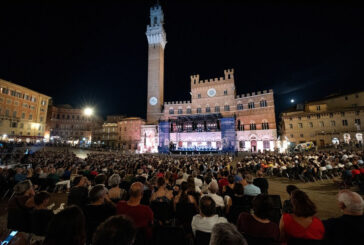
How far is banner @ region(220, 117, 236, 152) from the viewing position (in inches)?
1334

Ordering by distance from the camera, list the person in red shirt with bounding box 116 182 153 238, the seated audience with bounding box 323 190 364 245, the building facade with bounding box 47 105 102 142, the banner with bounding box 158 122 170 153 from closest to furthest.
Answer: the seated audience with bounding box 323 190 364 245 < the person in red shirt with bounding box 116 182 153 238 < the banner with bounding box 158 122 170 153 < the building facade with bounding box 47 105 102 142

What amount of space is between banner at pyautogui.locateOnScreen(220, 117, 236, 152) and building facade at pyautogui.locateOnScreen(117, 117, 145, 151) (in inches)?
908

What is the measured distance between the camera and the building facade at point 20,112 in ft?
108

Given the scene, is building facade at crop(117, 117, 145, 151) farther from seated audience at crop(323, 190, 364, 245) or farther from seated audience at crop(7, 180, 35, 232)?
seated audience at crop(323, 190, 364, 245)

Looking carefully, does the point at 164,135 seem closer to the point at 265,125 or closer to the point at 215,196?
the point at 265,125

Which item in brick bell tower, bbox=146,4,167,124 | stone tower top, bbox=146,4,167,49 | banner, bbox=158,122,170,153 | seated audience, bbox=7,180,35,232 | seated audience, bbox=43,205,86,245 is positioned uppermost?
stone tower top, bbox=146,4,167,49

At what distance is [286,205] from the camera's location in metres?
4.00

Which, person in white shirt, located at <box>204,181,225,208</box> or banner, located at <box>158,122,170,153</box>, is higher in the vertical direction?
banner, located at <box>158,122,170,153</box>

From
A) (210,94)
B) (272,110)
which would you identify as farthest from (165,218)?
(210,94)

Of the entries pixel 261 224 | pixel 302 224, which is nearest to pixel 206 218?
pixel 261 224

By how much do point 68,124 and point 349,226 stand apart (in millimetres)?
66993

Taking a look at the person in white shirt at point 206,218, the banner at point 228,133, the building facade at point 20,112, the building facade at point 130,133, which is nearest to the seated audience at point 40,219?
the person in white shirt at point 206,218

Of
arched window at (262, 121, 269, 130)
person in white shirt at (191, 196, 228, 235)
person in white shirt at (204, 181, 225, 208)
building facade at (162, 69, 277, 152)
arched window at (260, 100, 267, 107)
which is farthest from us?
arched window at (260, 100, 267, 107)

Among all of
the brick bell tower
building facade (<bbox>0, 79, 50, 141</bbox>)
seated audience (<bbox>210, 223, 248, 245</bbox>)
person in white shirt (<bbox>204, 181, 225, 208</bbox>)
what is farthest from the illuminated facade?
seated audience (<bbox>210, 223, 248, 245</bbox>)
